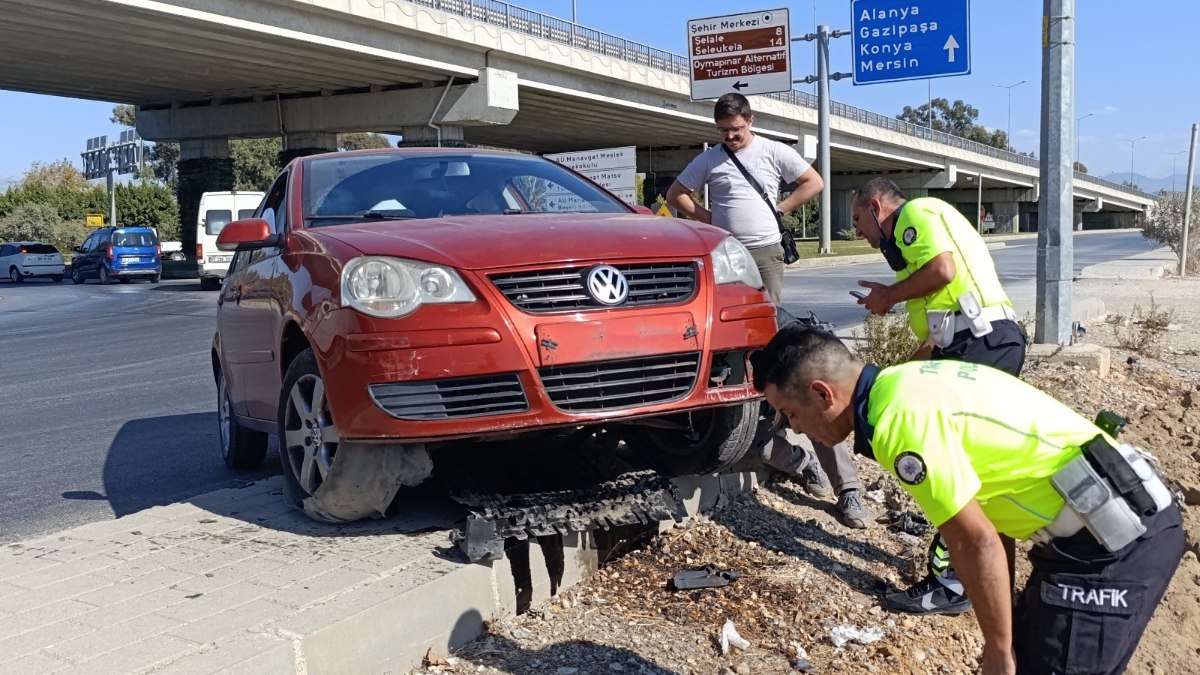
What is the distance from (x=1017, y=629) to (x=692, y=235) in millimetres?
2114

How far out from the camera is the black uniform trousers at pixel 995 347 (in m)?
4.32

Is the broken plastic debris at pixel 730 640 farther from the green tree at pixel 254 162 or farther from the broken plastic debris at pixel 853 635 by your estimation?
the green tree at pixel 254 162

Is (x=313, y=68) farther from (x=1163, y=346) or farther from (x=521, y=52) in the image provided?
(x=1163, y=346)

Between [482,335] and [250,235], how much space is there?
4.93ft

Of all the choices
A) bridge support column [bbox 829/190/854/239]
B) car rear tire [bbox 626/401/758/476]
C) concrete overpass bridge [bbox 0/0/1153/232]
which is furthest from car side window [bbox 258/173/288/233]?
bridge support column [bbox 829/190/854/239]

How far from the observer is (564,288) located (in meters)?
3.91

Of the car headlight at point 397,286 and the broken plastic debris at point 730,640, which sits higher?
the car headlight at point 397,286

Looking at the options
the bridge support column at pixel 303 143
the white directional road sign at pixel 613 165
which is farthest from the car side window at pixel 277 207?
the bridge support column at pixel 303 143

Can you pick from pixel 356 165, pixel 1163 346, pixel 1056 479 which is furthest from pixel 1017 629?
pixel 1163 346

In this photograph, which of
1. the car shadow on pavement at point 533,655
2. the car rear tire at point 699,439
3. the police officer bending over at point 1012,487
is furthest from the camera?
the car rear tire at point 699,439

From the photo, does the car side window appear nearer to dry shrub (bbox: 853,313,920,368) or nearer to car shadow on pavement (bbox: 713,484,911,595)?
car shadow on pavement (bbox: 713,484,911,595)

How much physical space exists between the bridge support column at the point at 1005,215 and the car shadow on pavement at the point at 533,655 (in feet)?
325

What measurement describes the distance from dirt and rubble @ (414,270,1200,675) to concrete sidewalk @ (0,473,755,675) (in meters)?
0.16

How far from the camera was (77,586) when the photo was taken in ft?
12.1
